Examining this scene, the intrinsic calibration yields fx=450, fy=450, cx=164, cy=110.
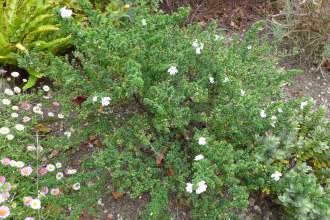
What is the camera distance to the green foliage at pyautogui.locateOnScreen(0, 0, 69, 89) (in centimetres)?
324

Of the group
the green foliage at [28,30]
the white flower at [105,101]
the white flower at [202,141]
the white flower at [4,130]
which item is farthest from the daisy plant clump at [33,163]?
the white flower at [202,141]

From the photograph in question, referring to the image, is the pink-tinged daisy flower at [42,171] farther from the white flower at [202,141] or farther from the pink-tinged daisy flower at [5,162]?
the white flower at [202,141]

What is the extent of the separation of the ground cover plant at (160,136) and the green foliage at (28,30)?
1.36 ft

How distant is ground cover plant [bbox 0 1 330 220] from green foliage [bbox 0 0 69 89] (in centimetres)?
41

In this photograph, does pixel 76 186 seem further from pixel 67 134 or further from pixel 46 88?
pixel 46 88

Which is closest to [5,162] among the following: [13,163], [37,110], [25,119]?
[13,163]

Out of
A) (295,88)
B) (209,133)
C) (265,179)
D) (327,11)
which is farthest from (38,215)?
(327,11)

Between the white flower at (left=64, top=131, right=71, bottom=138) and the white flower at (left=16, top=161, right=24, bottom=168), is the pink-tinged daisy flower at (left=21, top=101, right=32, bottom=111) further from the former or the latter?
the white flower at (left=16, top=161, right=24, bottom=168)

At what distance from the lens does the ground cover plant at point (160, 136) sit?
8.14 ft

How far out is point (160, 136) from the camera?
2.65m

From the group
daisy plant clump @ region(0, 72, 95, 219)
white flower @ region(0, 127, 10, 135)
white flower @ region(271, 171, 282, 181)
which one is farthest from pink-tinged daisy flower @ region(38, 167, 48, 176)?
white flower @ region(271, 171, 282, 181)

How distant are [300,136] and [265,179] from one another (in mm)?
463

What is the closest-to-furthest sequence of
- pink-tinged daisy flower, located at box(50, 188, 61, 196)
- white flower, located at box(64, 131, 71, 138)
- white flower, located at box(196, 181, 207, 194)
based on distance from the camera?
white flower, located at box(196, 181, 207, 194), pink-tinged daisy flower, located at box(50, 188, 61, 196), white flower, located at box(64, 131, 71, 138)

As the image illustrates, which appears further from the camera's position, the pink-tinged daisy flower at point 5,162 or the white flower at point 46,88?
the white flower at point 46,88
